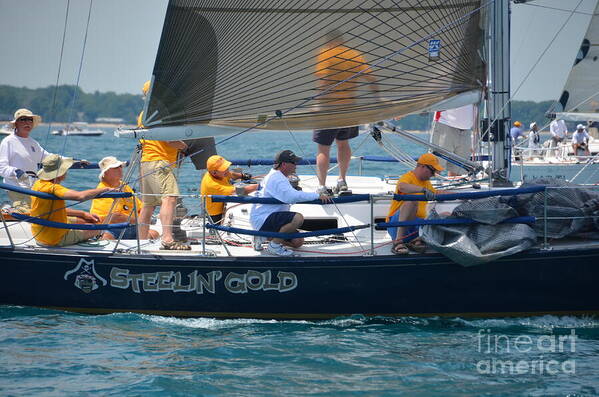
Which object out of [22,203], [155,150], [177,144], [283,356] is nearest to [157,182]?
[155,150]

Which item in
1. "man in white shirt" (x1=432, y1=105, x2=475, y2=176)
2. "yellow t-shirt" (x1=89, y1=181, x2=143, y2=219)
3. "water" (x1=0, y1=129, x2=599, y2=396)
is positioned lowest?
"water" (x1=0, y1=129, x2=599, y2=396)

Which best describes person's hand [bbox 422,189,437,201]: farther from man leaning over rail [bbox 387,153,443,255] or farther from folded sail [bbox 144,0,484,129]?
folded sail [bbox 144,0,484,129]

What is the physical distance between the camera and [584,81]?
11383 mm

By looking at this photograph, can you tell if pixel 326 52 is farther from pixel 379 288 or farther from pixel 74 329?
pixel 74 329

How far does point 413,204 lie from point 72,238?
3.69 m

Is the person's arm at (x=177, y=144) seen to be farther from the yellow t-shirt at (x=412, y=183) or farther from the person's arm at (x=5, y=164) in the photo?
the yellow t-shirt at (x=412, y=183)

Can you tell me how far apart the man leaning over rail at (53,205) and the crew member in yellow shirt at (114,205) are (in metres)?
0.32

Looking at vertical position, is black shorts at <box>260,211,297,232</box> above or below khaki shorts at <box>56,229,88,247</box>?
above

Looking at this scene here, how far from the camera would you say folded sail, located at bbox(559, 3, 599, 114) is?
11250 mm

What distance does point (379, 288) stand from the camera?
27.9ft

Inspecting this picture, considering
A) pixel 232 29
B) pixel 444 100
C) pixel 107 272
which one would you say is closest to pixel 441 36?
pixel 444 100

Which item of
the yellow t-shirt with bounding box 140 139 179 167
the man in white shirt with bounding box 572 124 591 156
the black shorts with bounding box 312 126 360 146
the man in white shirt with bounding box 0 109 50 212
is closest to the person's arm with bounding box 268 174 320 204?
the yellow t-shirt with bounding box 140 139 179 167

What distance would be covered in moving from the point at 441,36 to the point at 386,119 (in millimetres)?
1068

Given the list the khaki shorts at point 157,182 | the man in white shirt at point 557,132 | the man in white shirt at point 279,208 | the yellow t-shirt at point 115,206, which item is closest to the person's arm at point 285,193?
the man in white shirt at point 279,208
